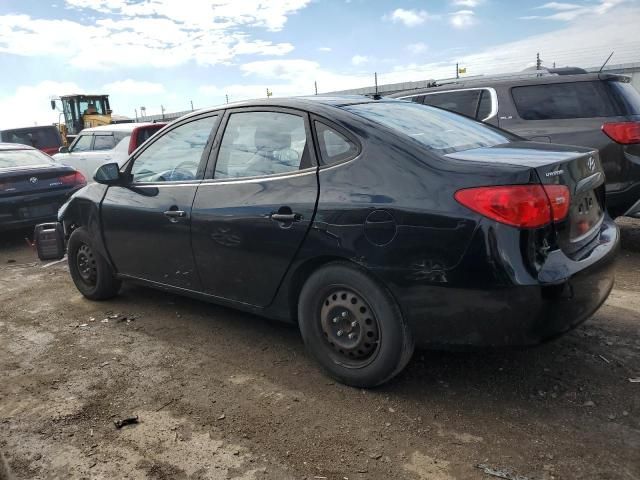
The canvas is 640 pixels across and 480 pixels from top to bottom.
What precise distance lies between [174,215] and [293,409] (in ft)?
5.32

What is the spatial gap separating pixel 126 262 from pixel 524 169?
10.2 ft

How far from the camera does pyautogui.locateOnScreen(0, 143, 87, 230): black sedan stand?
7301mm

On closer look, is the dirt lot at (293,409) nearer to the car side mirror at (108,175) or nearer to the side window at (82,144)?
the car side mirror at (108,175)

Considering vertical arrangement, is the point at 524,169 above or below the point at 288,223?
above

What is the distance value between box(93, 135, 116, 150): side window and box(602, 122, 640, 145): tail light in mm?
8497

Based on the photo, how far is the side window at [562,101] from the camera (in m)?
5.61

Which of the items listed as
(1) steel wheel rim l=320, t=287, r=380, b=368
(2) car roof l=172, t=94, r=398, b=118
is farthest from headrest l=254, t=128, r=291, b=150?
(1) steel wheel rim l=320, t=287, r=380, b=368

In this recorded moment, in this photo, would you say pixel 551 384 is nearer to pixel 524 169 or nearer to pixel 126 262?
pixel 524 169

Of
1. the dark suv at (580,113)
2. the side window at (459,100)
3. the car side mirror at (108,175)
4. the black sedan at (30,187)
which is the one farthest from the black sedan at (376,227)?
the black sedan at (30,187)

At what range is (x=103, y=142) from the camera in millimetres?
10664

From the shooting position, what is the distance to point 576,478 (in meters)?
2.25

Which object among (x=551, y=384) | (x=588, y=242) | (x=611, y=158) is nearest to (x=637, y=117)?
(x=611, y=158)

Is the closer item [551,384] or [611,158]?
[551,384]

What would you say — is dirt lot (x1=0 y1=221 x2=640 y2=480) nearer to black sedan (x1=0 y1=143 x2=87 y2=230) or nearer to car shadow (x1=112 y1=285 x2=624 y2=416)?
car shadow (x1=112 y1=285 x2=624 y2=416)
